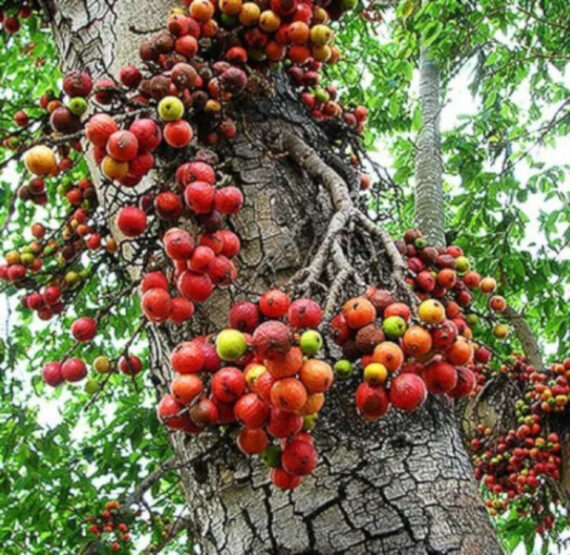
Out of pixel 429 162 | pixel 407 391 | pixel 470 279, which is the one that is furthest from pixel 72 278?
pixel 429 162

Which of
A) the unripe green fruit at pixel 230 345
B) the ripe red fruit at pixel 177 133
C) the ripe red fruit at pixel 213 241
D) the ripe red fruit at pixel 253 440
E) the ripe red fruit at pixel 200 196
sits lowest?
the ripe red fruit at pixel 253 440

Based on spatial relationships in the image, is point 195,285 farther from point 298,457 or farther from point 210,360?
point 298,457

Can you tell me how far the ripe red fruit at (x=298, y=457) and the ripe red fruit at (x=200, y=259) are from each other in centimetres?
42

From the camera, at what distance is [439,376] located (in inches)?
51.9

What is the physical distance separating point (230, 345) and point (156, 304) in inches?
11.8

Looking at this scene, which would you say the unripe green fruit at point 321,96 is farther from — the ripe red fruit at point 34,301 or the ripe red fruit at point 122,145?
the ripe red fruit at point 34,301

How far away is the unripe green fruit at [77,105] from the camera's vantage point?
1.72 metres

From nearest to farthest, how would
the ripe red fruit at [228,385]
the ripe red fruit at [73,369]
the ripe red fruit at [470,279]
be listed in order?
the ripe red fruit at [228,385] < the ripe red fruit at [73,369] < the ripe red fruit at [470,279]

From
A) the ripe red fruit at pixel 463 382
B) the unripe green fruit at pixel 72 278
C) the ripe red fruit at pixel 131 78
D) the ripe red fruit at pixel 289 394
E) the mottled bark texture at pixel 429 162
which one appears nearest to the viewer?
the ripe red fruit at pixel 289 394

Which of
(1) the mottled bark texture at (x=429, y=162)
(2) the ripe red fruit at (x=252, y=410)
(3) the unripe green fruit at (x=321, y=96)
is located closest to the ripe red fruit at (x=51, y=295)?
(3) the unripe green fruit at (x=321, y=96)

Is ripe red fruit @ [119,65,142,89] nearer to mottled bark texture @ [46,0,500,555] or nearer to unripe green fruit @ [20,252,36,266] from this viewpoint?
mottled bark texture @ [46,0,500,555]

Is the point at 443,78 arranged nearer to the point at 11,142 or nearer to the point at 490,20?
the point at 490,20

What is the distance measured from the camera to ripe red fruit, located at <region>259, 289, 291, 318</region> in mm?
1274

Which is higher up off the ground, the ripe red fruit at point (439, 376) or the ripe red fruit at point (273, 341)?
the ripe red fruit at point (273, 341)
